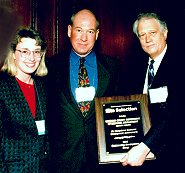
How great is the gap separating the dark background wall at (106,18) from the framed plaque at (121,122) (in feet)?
3.50

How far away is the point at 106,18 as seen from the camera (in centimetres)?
349

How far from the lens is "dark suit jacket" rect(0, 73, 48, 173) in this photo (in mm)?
2244

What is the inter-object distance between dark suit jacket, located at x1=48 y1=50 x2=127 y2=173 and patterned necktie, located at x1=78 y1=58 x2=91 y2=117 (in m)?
0.04

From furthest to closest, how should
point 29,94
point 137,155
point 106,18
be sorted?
point 106,18 < point 29,94 < point 137,155

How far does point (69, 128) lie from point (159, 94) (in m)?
0.72

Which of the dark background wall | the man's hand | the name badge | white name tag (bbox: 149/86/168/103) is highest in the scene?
the dark background wall

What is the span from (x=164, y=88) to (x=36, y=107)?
897mm

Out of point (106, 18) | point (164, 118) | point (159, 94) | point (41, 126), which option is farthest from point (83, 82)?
point (106, 18)

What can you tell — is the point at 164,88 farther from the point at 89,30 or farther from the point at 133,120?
the point at 89,30

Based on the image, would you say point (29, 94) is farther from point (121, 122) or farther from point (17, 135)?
point (121, 122)

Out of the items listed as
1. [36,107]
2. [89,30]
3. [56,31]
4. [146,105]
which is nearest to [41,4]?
[56,31]

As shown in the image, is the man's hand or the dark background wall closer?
the man's hand

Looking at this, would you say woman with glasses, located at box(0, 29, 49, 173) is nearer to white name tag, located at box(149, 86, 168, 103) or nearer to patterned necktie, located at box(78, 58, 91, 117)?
patterned necktie, located at box(78, 58, 91, 117)

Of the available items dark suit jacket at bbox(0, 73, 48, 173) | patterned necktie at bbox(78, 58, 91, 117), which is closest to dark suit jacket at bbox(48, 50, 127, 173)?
patterned necktie at bbox(78, 58, 91, 117)
